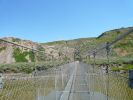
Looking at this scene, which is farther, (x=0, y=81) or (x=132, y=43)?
(x=132, y=43)

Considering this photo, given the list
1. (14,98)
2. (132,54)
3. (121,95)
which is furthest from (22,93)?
(132,54)

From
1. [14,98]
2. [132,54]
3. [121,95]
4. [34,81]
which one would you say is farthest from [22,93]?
[132,54]

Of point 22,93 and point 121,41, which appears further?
point 22,93

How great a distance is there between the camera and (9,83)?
12.8 feet

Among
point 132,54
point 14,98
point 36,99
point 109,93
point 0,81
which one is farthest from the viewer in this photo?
point 36,99

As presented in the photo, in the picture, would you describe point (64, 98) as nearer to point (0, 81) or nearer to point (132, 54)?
point (132, 54)

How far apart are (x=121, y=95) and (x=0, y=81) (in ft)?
5.20

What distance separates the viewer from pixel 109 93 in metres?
5.33

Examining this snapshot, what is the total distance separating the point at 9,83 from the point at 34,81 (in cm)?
152

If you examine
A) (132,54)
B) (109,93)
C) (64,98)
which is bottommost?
(64,98)

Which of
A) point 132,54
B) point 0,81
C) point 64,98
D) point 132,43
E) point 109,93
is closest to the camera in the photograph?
point 0,81

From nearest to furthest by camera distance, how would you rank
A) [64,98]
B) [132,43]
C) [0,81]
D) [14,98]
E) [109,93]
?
[0,81] < [132,43] < [14,98] < [109,93] < [64,98]

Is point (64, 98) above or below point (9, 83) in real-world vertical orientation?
below

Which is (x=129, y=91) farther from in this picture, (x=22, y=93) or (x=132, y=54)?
(x=22, y=93)
